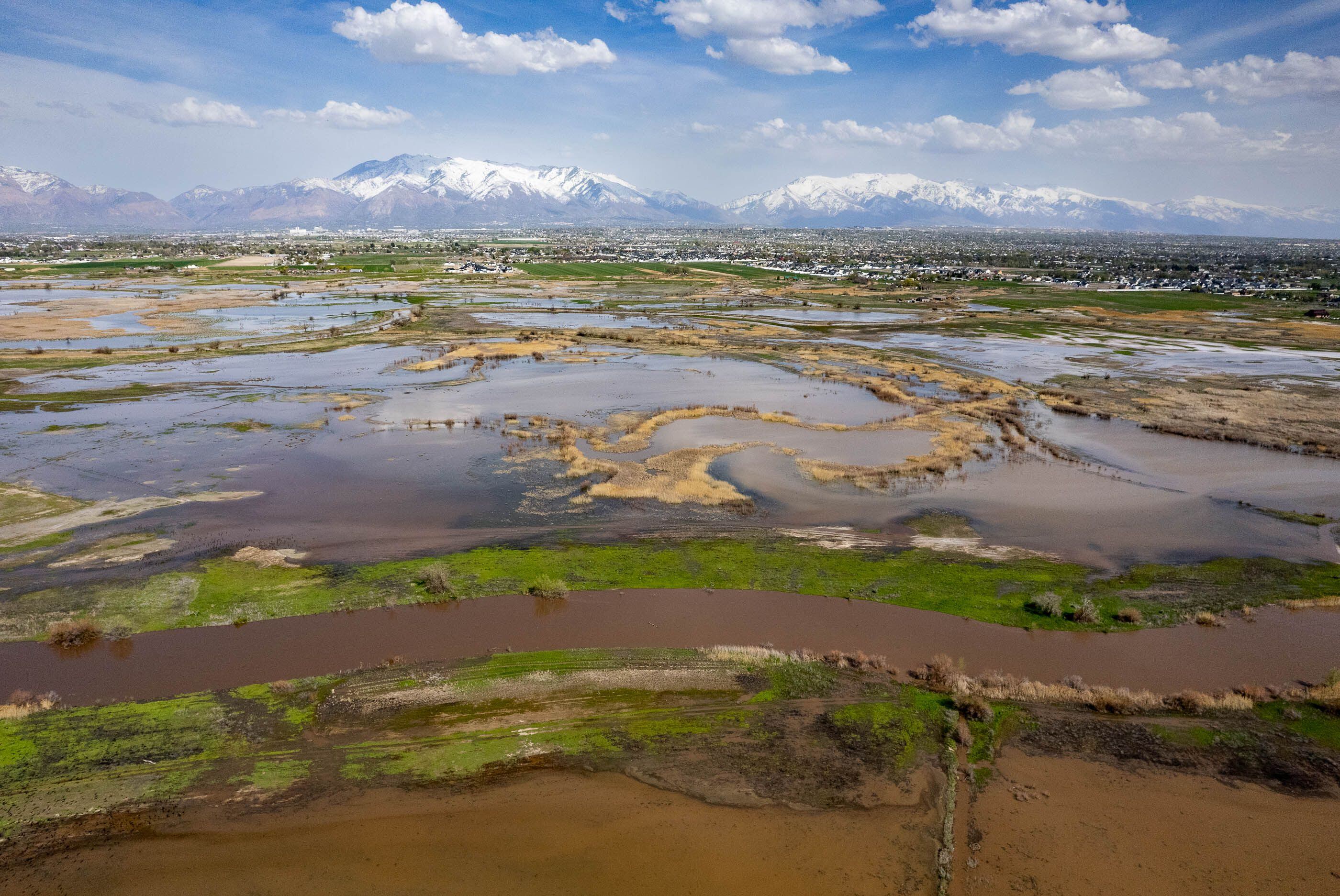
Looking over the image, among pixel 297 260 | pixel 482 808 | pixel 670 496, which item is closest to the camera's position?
pixel 482 808

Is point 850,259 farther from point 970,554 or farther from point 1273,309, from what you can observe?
point 970,554

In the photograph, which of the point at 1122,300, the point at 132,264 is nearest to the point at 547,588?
the point at 1122,300

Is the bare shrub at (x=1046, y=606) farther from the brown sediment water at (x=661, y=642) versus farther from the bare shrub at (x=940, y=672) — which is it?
the bare shrub at (x=940, y=672)

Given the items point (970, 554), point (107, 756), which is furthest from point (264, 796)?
point (970, 554)

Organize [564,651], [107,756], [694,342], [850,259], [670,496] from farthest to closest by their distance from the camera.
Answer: [850,259]
[694,342]
[670,496]
[564,651]
[107,756]

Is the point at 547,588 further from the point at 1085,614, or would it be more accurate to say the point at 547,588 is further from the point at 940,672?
the point at 1085,614

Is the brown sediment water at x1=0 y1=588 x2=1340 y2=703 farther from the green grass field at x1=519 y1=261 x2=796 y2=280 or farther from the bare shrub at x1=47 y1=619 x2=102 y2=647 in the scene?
the green grass field at x1=519 y1=261 x2=796 y2=280
